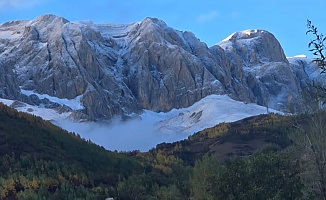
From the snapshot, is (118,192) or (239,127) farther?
(239,127)

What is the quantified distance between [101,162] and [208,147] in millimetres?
49758

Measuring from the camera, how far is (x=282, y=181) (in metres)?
32.9

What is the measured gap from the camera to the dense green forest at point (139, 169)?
105 feet

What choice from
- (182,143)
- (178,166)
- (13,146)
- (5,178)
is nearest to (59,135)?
(13,146)

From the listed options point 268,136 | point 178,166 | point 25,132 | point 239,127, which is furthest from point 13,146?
point 239,127

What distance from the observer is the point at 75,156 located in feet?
311

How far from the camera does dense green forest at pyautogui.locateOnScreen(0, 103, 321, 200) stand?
32.2 m

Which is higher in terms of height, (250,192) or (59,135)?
(59,135)

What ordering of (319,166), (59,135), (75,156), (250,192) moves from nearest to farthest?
1. (319,166)
2. (250,192)
3. (75,156)
4. (59,135)

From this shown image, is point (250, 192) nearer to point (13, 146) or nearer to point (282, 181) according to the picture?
point (282, 181)

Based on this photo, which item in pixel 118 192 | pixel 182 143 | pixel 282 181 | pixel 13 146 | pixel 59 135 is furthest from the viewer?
pixel 182 143

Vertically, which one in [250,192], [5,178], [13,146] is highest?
[13,146]

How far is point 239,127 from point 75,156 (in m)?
81.4

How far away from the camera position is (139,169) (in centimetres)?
10012
